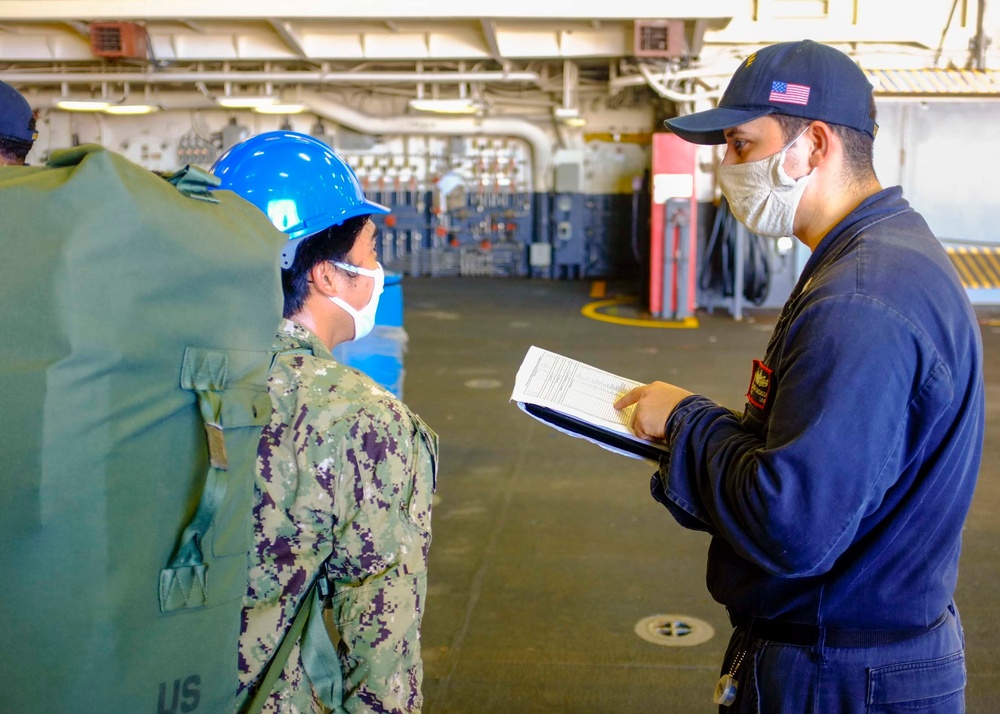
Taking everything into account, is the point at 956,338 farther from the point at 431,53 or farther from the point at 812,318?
the point at 431,53

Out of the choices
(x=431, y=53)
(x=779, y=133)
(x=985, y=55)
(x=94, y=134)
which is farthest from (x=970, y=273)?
(x=94, y=134)

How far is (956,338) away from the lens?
4.75 feet

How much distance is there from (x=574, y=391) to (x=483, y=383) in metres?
6.35

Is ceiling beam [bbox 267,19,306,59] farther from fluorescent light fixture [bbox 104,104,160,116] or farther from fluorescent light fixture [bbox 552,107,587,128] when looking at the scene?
fluorescent light fixture [bbox 104,104,160,116]

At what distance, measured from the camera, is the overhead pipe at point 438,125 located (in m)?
15.1

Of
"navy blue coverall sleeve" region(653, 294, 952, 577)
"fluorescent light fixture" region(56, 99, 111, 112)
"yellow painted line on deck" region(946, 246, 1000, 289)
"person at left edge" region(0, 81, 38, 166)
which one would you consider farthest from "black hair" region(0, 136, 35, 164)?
"fluorescent light fixture" region(56, 99, 111, 112)

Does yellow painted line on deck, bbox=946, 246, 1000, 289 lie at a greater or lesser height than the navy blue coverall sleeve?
lesser

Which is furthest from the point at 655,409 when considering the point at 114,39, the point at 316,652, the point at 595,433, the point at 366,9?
the point at 114,39

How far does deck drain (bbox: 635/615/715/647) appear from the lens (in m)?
3.77

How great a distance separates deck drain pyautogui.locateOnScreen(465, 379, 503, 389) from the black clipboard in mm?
6186

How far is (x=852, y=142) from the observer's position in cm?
166

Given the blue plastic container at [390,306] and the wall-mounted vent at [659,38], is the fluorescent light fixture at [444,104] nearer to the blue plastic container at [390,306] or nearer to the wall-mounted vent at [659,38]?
the wall-mounted vent at [659,38]

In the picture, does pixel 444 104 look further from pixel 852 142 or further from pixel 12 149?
pixel 852 142

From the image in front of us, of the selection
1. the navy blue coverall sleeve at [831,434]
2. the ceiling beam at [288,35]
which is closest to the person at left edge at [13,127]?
the navy blue coverall sleeve at [831,434]
